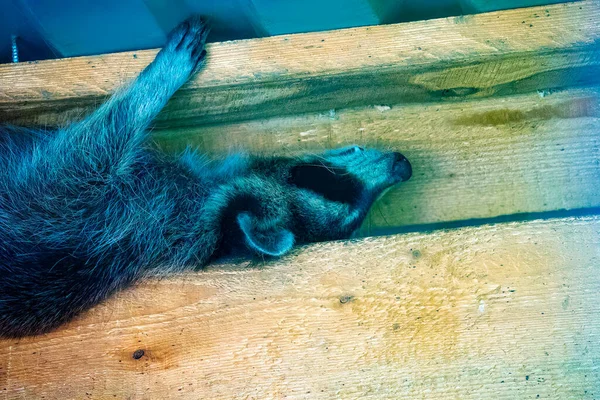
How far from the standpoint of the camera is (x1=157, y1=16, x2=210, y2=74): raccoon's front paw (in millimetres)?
2088

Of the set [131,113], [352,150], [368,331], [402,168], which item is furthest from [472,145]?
[131,113]

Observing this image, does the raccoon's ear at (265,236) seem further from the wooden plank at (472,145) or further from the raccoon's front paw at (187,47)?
the raccoon's front paw at (187,47)

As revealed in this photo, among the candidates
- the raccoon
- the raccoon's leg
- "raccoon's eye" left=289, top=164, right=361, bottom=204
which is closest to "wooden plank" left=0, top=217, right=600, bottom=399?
the raccoon

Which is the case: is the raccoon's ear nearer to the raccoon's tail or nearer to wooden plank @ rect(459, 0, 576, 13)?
the raccoon's tail

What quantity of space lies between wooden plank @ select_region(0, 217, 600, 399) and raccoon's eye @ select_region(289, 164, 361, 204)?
362 mm

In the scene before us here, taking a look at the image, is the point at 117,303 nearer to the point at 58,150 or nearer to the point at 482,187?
the point at 58,150

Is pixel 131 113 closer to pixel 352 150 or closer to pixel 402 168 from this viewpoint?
pixel 352 150

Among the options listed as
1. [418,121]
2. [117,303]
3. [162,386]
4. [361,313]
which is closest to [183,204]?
[117,303]

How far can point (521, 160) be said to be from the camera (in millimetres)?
2273

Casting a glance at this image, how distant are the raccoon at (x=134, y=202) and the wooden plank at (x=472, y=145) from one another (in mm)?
102

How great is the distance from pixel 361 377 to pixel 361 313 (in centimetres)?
24

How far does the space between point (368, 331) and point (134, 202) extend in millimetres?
1238

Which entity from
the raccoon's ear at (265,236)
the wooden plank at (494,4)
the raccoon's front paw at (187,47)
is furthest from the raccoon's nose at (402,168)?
the raccoon's front paw at (187,47)

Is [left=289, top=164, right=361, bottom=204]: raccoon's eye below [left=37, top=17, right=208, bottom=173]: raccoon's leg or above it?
below
